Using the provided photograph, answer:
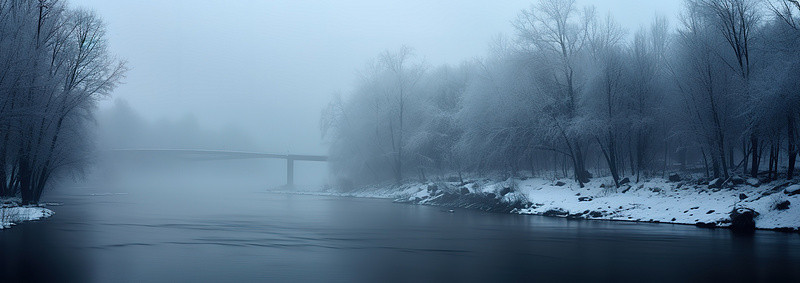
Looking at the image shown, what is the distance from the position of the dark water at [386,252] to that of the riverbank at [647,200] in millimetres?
1452

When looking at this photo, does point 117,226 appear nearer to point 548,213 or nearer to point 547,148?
point 548,213

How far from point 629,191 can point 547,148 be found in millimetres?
8610

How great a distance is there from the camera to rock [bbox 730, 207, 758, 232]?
25.7 meters

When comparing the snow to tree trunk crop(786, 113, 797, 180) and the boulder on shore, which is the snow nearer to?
tree trunk crop(786, 113, 797, 180)

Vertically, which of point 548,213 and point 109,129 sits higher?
point 109,129

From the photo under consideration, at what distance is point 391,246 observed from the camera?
22.0 m

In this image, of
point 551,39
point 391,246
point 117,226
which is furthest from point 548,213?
point 117,226

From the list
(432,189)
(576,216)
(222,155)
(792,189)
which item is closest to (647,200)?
(576,216)

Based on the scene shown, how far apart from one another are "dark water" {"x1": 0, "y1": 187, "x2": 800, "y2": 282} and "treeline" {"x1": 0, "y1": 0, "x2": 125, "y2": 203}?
21.6 feet

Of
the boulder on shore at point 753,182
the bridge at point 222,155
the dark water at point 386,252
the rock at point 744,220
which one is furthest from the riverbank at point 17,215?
the bridge at point 222,155

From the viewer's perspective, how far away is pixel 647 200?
33.2 meters

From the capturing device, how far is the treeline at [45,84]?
30.5 m

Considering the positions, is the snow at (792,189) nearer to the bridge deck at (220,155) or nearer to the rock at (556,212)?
the rock at (556,212)

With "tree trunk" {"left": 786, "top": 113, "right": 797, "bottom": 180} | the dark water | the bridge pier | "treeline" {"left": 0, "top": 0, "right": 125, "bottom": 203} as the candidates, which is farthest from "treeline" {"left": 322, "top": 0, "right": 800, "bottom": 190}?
the bridge pier
